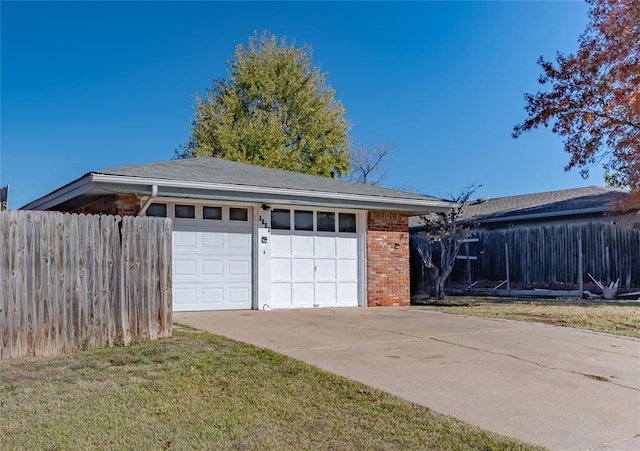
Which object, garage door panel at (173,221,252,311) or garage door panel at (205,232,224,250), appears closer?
garage door panel at (173,221,252,311)

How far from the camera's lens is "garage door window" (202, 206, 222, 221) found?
11102 mm

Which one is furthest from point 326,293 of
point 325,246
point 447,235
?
point 447,235

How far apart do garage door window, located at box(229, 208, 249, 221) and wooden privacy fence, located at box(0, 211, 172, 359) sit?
3.76 meters

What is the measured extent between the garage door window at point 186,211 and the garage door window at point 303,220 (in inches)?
93.1

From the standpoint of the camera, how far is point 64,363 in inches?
241

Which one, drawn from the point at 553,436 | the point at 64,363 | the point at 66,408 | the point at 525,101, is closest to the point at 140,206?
the point at 64,363

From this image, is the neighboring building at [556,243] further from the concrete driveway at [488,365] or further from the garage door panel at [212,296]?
the concrete driveway at [488,365]

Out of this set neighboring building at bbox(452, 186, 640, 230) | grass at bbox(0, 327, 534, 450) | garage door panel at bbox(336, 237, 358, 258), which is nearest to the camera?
grass at bbox(0, 327, 534, 450)

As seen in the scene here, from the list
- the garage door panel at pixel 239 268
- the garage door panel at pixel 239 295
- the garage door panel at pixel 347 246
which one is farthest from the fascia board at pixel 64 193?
the garage door panel at pixel 347 246

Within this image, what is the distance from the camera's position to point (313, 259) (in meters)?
12.3

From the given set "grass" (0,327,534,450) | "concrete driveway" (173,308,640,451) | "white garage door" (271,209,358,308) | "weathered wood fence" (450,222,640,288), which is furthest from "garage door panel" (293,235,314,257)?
"weathered wood fence" (450,222,640,288)

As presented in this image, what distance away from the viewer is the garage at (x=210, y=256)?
35.2 feet

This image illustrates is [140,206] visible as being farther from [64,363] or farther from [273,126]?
[273,126]

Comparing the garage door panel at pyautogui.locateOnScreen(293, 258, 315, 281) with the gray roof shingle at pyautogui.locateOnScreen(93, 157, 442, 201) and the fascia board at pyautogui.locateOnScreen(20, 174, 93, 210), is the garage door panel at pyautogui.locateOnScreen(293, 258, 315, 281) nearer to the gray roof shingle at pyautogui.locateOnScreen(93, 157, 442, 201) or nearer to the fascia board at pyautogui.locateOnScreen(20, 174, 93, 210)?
the gray roof shingle at pyautogui.locateOnScreen(93, 157, 442, 201)
